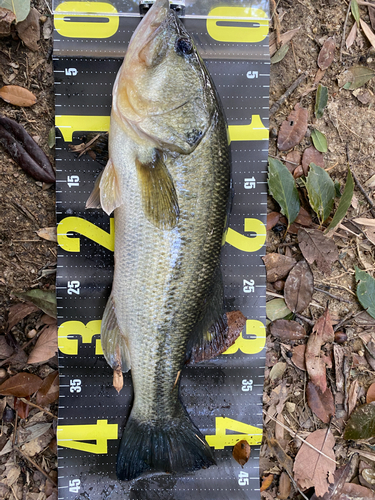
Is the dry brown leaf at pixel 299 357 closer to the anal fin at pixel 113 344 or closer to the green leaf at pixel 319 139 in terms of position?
the anal fin at pixel 113 344

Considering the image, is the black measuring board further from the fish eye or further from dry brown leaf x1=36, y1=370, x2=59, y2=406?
the fish eye

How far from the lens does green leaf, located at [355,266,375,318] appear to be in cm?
229

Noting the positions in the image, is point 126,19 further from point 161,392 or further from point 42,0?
point 161,392

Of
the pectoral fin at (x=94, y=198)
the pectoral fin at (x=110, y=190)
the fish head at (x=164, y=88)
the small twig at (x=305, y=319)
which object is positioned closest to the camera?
the fish head at (x=164, y=88)

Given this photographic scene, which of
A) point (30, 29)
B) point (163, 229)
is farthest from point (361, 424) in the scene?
point (30, 29)

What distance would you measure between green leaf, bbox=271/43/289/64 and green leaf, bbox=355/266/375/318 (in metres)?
1.53

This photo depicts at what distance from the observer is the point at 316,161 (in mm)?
2285

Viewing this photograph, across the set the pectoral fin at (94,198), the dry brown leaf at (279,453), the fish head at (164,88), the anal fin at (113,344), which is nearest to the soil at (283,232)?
the dry brown leaf at (279,453)

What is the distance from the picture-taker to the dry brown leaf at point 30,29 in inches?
82.0

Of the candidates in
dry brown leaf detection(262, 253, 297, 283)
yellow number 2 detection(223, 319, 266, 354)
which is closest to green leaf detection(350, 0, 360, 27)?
dry brown leaf detection(262, 253, 297, 283)

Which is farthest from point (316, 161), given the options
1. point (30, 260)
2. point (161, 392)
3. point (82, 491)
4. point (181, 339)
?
point (82, 491)

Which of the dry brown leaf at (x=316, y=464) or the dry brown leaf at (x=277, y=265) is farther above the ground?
the dry brown leaf at (x=277, y=265)

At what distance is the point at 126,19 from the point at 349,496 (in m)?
3.46

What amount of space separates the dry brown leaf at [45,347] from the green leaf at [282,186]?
5.58 ft
